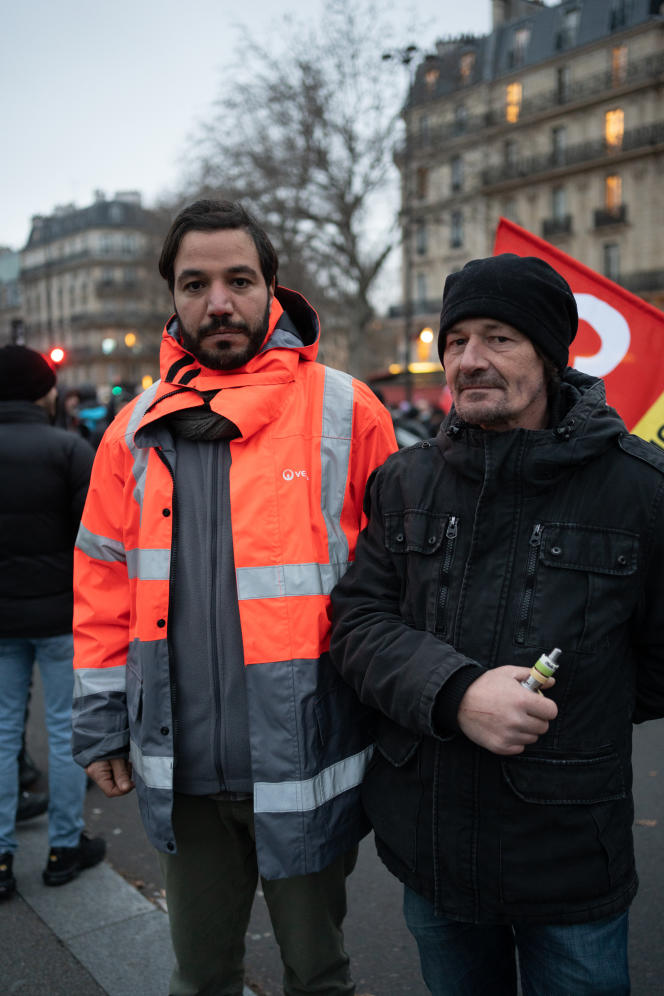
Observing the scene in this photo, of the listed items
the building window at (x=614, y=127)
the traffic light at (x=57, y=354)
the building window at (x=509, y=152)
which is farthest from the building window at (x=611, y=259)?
the traffic light at (x=57, y=354)

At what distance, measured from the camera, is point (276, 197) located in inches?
1036

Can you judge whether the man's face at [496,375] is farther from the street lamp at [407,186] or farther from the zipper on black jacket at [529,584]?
the street lamp at [407,186]

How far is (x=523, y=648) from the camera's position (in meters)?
1.74

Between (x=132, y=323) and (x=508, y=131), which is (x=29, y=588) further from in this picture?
(x=132, y=323)

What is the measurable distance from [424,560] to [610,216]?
1622 inches

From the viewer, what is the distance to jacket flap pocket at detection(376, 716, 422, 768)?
6.13ft

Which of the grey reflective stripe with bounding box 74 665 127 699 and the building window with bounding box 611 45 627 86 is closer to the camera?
the grey reflective stripe with bounding box 74 665 127 699

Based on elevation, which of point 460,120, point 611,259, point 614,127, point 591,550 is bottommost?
point 591,550

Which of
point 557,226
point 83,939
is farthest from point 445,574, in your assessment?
point 557,226

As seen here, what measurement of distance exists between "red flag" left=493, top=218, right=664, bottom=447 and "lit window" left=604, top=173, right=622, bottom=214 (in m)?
38.9

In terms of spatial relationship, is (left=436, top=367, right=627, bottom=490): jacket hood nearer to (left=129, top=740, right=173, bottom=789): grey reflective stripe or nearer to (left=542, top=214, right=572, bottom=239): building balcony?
(left=129, top=740, right=173, bottom=789): grey reflective stripe

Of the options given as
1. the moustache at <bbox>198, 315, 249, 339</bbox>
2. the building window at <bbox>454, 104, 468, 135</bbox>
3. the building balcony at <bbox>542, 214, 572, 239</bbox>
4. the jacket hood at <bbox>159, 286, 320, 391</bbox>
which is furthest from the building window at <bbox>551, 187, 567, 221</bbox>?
the moustache at <bbox>198, 315, 249, 339</bbox>

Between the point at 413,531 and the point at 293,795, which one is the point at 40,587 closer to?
the point at 293,795

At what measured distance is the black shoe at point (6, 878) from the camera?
11.2ft
